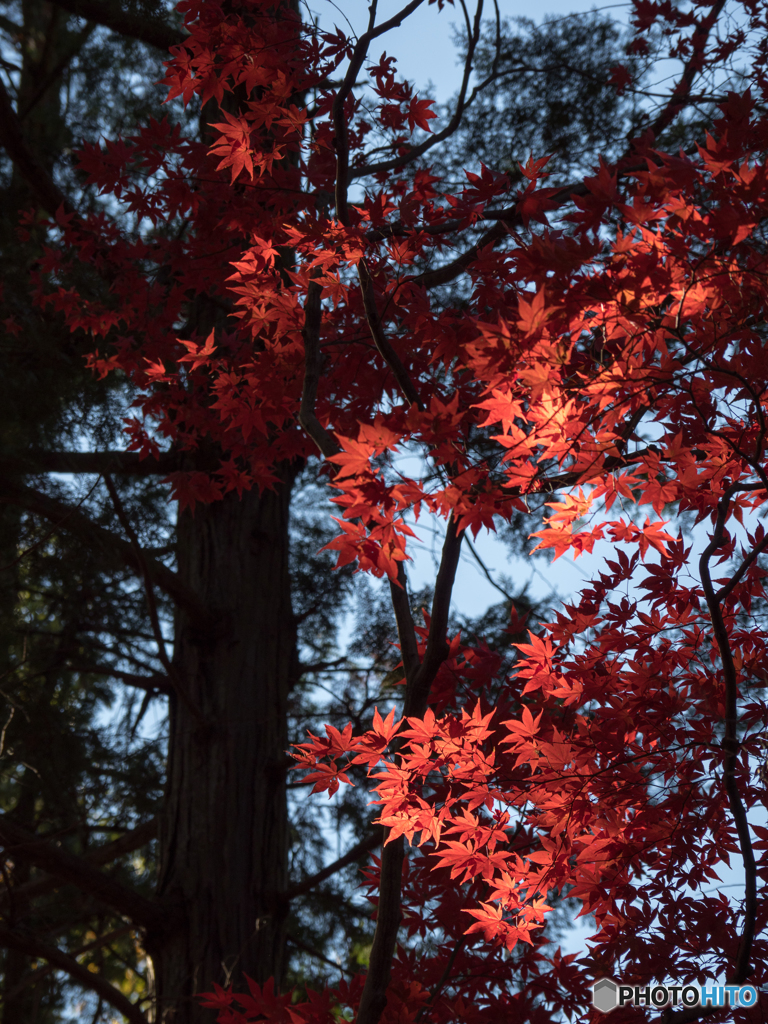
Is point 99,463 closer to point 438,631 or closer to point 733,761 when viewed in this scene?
point 438,631

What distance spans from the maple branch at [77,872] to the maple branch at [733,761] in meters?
1.80

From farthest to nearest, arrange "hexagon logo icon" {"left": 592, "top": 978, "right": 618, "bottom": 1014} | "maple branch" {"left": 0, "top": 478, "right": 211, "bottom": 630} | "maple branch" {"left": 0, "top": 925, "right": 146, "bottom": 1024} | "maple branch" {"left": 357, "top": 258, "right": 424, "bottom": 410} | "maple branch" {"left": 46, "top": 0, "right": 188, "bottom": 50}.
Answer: "maple branch" {"left": 46, "top": 0, "right": 188, "bottom": 50} < "maple branch" {"left": 0, "top": 478, "right": 211, "bottom": 630} < "maple branch" {"left": 0, "top": 925, "right": 146, "bottom": 1024} < "hexagon logo icon" {"left": 592, "top": 978, "right": 618, "bottom": 1014} < "maple branch" {"left": 357, "top": 258, "right": 424, "bottom": 410}

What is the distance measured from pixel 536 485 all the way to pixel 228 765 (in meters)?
1.86

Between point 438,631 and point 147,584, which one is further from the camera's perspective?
point 147,584

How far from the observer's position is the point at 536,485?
1.45m

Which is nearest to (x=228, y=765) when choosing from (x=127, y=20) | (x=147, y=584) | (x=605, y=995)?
(x=147, y=584)

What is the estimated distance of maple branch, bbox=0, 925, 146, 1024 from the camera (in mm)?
2041

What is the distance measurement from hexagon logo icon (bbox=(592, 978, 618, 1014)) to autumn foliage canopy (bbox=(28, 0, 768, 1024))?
6cm

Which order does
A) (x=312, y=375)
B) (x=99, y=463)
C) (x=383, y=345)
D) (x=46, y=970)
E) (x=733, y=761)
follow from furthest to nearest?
(x=99, y=463) < (x=46, y=970) < (x=312, y=375) < (x=383, y=345) < (x=733, y=761)

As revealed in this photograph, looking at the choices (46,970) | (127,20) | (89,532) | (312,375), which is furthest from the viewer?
(127,20)

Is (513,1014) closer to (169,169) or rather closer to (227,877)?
(227,877)

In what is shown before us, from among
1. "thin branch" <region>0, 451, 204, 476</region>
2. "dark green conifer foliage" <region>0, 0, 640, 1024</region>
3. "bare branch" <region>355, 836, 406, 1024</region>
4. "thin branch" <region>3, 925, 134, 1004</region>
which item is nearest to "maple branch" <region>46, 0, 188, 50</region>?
"dark green conifer foliage" <region>0, 0, 640, 1024</region>

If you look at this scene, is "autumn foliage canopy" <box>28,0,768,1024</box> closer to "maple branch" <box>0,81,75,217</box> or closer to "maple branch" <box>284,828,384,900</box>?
"maple branch" <box>284,828,384,900</box>

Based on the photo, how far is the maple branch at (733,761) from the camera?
1.20m
